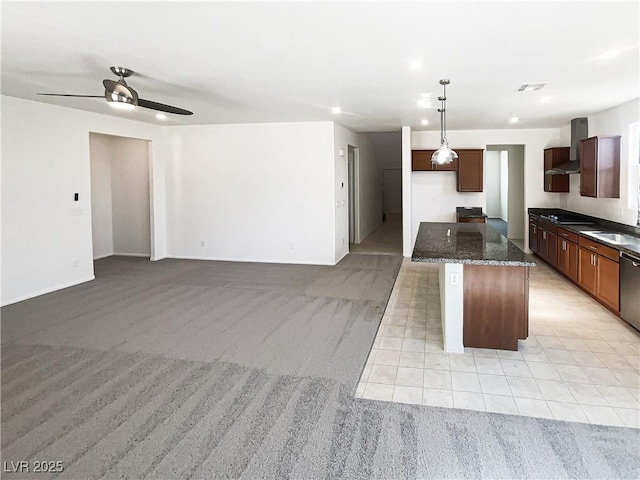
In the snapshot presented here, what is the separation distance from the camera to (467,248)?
3949mm

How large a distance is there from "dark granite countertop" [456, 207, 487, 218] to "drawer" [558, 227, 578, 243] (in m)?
1.91

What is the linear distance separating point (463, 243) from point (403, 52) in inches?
75.5

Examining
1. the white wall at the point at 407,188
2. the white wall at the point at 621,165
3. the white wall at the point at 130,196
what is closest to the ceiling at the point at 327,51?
the white wall at the point at 621,165

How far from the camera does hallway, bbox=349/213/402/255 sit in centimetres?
876

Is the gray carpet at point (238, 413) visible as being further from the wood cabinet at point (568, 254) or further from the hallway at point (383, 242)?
the hallway at point (383, 242)

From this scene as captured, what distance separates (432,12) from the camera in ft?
8.45

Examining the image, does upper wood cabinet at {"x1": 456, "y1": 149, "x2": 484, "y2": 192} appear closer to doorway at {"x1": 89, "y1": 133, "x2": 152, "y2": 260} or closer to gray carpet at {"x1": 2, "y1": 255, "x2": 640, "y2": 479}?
gray carpet at {"x1": 2, "y1": 255, "x2": 640, "y2": 479}

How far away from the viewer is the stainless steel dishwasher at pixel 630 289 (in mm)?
3945

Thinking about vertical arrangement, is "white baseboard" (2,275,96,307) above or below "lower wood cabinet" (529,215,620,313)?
below

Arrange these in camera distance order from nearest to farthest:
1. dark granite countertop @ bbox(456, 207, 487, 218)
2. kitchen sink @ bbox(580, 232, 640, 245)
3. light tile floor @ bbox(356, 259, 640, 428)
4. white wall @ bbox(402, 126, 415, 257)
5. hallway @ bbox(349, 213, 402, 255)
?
light tile floor @ bbox(356, 259, 640, 428), kitchen sink @ bbox(580, 232, 640, 245), white wall @ bbox(402, 126, 415, 257), dark granite countertop @ bbox(456, 207, 487, 218), hallway @ bbox(349, 213, 402, 255)

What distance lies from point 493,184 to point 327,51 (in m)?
12.6

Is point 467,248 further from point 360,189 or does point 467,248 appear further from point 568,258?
point 360,189

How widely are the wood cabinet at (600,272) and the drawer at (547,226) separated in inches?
43.3

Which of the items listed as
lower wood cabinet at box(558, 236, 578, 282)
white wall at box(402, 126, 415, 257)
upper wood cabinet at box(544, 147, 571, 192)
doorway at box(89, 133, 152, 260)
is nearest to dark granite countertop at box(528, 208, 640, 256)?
lower wood cabinet at box(558, 236, 578, 282)
